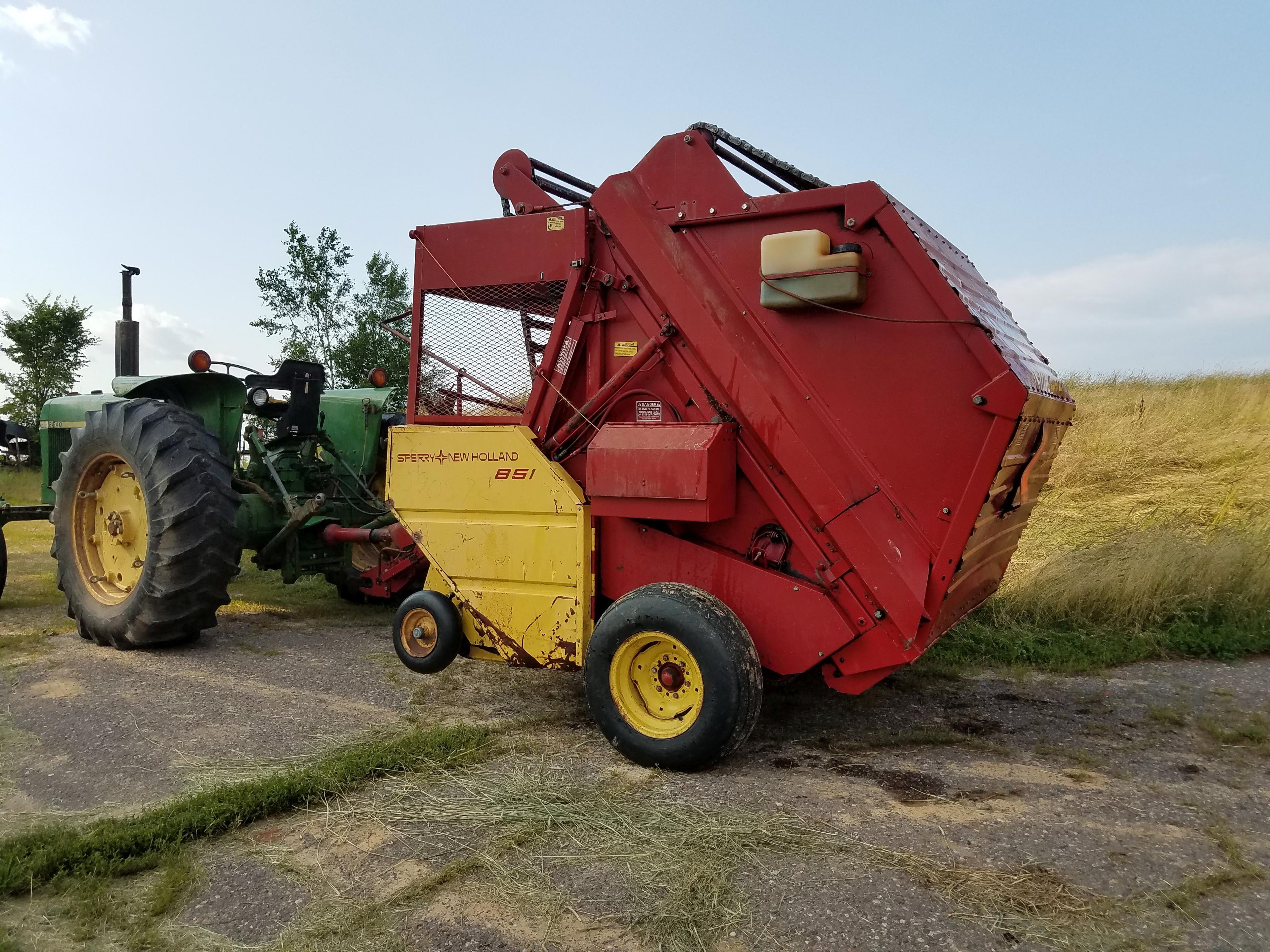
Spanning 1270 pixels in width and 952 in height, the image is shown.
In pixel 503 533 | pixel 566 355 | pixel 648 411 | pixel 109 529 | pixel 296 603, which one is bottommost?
pixel 296 603

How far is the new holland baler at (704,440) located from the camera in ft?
A: 11.4

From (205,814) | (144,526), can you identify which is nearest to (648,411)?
(205,814)

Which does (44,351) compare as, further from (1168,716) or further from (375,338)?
(1168,716)

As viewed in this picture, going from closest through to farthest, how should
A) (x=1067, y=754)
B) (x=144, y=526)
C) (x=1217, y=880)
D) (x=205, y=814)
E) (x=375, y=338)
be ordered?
(x=1217, y=880), (x=205, y=814), (x=1067, y=754), (x=144, y=526), (x=375, y=338)

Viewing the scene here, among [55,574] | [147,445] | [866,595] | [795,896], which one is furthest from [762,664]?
[55,574]

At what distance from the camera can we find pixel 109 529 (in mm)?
5906

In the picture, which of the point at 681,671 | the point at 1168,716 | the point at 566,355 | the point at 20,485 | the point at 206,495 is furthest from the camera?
the point at 20,485

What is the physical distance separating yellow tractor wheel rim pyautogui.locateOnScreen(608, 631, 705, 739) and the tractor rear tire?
3.05 meters

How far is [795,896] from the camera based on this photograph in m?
2.60

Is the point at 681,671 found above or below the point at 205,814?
above

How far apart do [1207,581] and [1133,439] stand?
13.5ft

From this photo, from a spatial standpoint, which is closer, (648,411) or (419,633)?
(648,411)

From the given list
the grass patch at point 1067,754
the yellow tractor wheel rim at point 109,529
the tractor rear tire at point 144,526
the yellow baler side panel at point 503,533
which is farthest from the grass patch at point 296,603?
the grass patch at point 1067,754

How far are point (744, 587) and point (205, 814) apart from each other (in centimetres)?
228
